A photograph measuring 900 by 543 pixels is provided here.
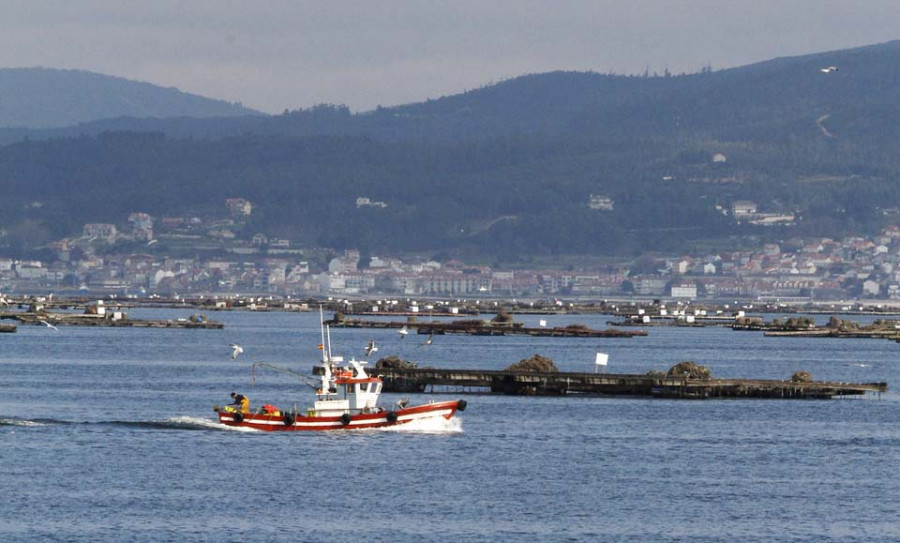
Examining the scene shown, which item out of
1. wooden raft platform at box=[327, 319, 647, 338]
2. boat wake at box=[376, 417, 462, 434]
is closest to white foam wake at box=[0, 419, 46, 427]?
boat wake at box=[376, 417, 462, 434]

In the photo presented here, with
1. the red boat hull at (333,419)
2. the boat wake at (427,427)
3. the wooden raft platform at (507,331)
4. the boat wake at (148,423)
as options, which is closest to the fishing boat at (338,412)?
the red boat hull at (333,419)

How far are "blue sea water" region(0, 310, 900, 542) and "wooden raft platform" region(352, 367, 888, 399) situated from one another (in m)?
1.39

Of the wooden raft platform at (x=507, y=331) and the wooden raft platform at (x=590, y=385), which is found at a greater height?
the wooden raft platform at (x=507, y=331)

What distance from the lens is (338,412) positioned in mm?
62344

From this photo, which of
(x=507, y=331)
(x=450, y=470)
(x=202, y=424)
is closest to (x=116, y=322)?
(x=507, y=331)

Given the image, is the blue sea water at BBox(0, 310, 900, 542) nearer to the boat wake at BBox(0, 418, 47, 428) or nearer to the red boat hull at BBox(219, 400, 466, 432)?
the boat wake at BBox(0, 418, 47, 428)

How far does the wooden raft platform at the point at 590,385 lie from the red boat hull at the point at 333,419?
1847 centimetres

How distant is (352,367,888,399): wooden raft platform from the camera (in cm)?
8206

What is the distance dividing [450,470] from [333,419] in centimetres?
805

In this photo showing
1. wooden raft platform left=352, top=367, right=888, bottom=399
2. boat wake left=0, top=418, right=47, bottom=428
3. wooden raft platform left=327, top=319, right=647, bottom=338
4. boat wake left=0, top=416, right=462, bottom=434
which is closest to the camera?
boat wake left=0, top=416, right=462, bottom=434

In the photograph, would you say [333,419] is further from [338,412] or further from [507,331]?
[507,331]

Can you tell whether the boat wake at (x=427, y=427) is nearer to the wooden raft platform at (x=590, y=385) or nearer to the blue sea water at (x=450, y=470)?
the blue sea water at (x=450, y=470)

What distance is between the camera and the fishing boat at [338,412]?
204 feet

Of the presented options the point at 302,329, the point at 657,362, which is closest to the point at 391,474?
the point at 657,362
